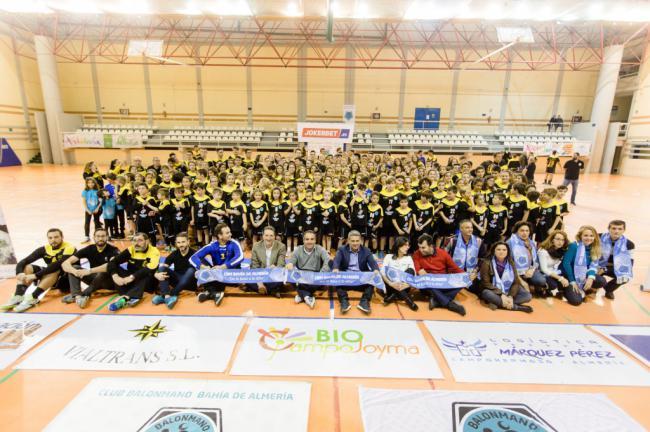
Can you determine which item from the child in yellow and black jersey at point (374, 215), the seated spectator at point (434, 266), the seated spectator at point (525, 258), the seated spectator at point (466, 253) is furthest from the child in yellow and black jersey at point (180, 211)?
the seated spectator at point (525, 258)

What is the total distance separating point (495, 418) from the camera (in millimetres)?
2797

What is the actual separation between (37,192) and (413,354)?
1569cm

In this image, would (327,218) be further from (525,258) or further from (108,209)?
(108,209)

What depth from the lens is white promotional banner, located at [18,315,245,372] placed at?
3.48 meters

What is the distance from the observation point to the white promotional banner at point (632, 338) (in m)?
3.80

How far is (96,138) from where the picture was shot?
21.4m

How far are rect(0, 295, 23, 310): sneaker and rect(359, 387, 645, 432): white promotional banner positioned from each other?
5.08 metres

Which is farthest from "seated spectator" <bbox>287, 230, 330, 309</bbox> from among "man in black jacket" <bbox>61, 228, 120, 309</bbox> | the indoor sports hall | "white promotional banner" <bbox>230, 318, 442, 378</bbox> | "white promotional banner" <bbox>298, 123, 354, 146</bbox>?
"white promotional banner" <bbox>298, 123, 354, 146</bbox>

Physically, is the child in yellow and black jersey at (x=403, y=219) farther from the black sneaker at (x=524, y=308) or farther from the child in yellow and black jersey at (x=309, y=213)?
the black sneaker at (x=524, y=308)

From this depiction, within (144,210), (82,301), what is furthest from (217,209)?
(82,301)

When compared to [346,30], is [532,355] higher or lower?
lower

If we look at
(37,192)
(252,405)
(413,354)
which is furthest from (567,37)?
(37,192)

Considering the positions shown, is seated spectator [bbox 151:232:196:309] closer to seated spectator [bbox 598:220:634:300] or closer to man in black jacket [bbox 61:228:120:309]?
man in black jacket [bbox 61:228:120:309]

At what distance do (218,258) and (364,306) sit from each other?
2498mm
